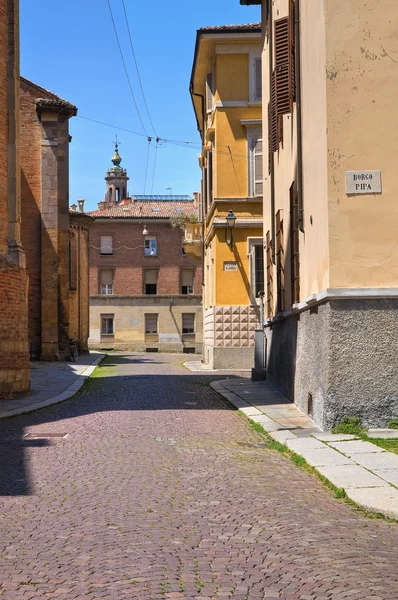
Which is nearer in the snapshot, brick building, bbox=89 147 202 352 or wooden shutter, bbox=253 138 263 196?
wooden shutter, bbox=253 138 263 196

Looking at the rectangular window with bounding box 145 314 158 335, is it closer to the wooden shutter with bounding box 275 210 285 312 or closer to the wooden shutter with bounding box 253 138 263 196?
the wooden shutter with bounding box 253 138 263 196

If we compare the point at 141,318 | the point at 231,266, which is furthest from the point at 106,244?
the point at 231,266

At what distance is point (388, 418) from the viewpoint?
9984mm

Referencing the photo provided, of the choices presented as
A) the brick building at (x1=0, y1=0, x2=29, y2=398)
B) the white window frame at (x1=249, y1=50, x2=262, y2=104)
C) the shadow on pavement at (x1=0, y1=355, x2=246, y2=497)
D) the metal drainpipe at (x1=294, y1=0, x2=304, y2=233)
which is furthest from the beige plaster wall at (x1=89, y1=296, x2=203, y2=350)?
the metal drainpipe at (x1=294, y1=0, x2=304, y2=233)

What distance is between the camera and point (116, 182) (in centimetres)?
11419

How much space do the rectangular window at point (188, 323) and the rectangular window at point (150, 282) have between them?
3.30 meters

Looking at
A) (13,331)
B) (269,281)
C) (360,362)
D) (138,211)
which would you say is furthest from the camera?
(138,211)

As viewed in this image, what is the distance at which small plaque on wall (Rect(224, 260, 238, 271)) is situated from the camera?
86.2 ft

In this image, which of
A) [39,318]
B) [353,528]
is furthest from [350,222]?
[39,318]

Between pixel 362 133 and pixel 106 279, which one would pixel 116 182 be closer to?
pixel 106 279

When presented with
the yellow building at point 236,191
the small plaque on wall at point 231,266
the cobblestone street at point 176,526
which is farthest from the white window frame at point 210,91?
the cobblestone street at point 176,526

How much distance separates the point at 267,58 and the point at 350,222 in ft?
32.9

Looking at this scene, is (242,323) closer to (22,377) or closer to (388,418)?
(22,377)

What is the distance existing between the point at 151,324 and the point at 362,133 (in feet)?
177
